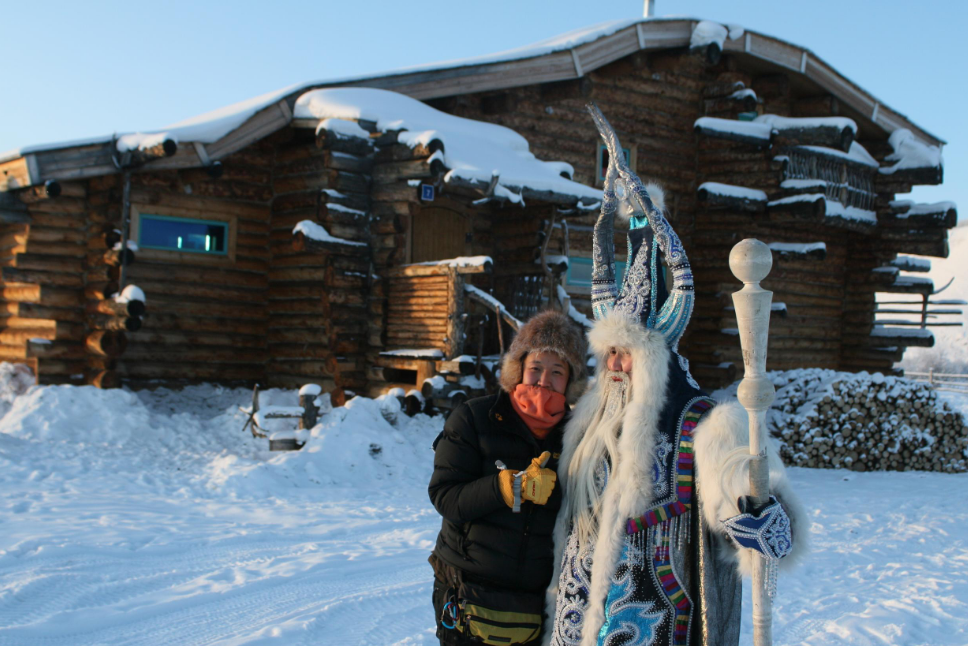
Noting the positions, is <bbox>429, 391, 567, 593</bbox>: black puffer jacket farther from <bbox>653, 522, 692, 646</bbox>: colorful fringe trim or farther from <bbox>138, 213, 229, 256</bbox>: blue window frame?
<bbox>138, 213, 229, 256</bbox>: blue window frame

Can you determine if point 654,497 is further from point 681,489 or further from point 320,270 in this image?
point 320,270

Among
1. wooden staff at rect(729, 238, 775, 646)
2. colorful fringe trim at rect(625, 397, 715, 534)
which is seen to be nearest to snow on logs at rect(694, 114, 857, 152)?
colorful fringe trim at rect(625, 397, 715, 534)

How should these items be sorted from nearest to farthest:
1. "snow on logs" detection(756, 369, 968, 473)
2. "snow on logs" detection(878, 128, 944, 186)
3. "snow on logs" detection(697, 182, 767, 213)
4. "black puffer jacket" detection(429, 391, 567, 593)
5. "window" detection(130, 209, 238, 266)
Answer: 1. "black puffer jacket" detection(429, 391, 567, 593)
2. "window" detection(130, 209, 238, 266)
3. "snow on logs" detection(756, 369, 968, 473)
4. "snow on logs" detection(697, 182, 767, 213)
5. "snow on logs" detection(878, 128, 944, 186)

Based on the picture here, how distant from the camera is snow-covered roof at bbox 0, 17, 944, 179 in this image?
1031 cm

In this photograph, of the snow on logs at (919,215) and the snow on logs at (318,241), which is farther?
the snow on logs at (919,215)

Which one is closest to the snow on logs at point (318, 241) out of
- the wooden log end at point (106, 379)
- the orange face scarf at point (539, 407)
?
the wooden log end at point (106, 379)

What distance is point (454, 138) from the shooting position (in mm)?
10883

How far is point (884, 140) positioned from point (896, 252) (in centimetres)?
261

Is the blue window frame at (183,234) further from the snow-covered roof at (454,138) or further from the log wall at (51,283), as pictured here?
the snow-covered roof at (454,138)

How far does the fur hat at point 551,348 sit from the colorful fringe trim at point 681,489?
20.3 inches

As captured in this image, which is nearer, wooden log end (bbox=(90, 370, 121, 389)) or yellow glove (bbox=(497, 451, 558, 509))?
yellow glove (bbox=(497, 451, 558, 509))

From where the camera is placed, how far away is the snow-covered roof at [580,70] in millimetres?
10312

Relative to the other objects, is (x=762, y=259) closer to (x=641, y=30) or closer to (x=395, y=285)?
(x=395, y=285)

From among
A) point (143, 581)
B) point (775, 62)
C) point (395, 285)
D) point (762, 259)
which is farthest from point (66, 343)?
point (775, 62)
